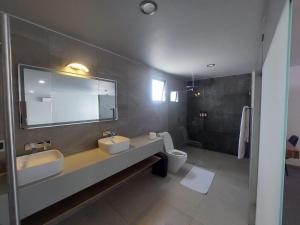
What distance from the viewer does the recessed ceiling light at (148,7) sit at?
1.19m

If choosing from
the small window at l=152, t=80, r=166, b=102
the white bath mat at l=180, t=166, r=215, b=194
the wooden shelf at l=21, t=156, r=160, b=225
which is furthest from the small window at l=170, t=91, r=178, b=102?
the wooden shelf at l=21, t=156, r=160, b=225

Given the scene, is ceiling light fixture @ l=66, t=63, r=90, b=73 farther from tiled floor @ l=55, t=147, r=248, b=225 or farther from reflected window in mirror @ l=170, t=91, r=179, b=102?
reflected window in mirror @ l=170, t=91, r=179, b=102

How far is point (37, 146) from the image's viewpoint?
158 centimetres

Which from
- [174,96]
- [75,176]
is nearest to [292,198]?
[174,96]

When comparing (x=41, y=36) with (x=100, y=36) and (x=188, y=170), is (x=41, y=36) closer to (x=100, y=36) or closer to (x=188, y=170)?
(x=100, y=36)

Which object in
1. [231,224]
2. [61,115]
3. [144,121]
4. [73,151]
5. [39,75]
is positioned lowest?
[231,224]

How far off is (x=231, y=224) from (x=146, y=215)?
1.11 m

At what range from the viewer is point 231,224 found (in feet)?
5.76

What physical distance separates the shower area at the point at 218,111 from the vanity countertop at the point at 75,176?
2945 mm

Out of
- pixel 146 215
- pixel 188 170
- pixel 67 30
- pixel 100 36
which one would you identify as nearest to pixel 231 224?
pixel 146 215

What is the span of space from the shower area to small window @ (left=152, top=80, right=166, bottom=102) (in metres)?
1.50

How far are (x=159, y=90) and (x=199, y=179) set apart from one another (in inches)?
89.8

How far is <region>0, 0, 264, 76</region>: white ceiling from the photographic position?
1219 millimetres

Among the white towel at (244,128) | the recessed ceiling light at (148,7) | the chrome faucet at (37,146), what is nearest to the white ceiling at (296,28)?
the white towel at (244,128)
